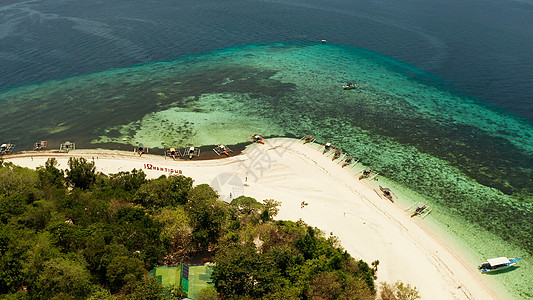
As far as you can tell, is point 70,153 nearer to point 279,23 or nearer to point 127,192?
point 127,192

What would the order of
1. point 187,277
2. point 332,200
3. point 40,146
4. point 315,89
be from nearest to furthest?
point 187,277 < point 332,200 < point 40,146 < point 315,89

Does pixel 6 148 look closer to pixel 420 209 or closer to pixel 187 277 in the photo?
pixel 187 277

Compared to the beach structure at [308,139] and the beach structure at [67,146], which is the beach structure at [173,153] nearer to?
the beach structure at [67,146]

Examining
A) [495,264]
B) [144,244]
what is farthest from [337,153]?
[144,244]

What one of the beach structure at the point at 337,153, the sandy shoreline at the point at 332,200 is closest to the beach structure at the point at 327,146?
the beach structure at the point at 337,153

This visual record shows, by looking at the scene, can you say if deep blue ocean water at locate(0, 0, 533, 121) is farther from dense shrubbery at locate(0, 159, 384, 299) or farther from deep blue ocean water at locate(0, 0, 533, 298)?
dense shrubbery at locate(0, 159, 384, 299)

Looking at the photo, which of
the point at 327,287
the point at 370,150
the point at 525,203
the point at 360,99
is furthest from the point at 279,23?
the point at 327,287
